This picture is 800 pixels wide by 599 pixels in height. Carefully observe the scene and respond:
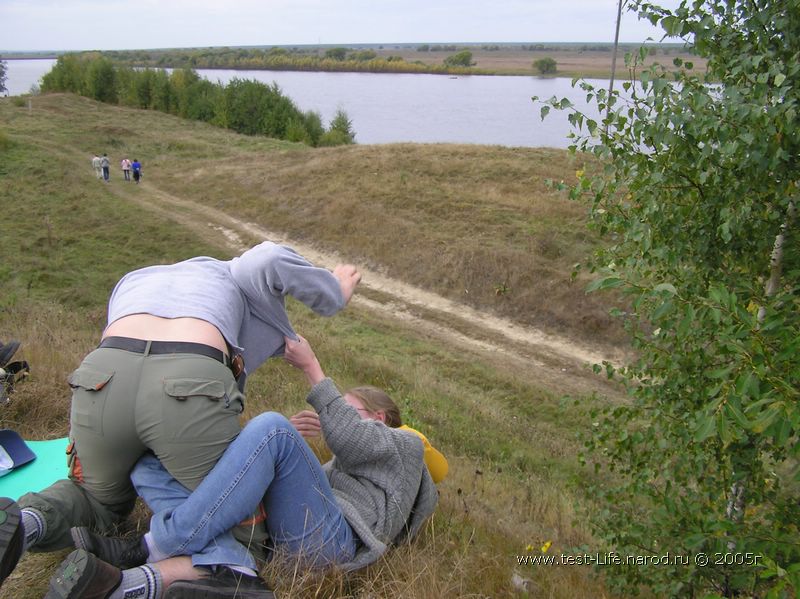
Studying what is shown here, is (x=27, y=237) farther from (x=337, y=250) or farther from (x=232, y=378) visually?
(x=232, y=378)

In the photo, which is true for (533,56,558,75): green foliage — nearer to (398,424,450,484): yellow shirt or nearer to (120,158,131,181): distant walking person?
(120,158,131,181): distant walking person

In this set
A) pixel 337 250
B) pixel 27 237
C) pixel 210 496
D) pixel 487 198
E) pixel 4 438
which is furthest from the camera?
pixel 487 198

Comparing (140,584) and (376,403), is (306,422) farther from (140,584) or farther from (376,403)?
(140,584)

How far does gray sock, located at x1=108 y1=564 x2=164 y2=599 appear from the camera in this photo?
6.89ft

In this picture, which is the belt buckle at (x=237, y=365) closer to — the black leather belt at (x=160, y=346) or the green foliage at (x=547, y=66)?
the black leather belt at (x=160, y=346)

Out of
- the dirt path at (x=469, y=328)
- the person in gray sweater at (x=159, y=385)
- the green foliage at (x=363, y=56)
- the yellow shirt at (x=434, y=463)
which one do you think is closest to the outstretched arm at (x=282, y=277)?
the person in gray sweater at (x=159, y=385)

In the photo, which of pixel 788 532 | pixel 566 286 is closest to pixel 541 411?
pixel 566 286

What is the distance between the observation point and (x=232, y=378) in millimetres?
2301

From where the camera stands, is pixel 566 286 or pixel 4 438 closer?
pixel 4 438

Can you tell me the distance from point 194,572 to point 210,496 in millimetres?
275

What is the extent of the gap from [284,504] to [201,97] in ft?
191

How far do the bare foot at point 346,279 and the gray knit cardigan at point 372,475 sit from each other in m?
0.39

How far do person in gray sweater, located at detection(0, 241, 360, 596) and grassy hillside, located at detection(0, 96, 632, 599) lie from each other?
0.38 metres

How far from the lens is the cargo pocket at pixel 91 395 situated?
2156 mm
